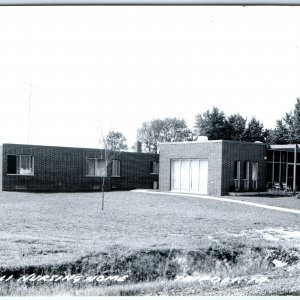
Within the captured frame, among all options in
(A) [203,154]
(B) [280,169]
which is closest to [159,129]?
(A) [203,154]

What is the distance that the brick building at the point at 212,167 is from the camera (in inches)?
719

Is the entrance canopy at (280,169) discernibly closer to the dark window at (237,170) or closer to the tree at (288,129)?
the dark window at (237,170)

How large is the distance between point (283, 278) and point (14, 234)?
413cm

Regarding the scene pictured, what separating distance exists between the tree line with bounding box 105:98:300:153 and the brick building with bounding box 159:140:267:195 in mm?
1197

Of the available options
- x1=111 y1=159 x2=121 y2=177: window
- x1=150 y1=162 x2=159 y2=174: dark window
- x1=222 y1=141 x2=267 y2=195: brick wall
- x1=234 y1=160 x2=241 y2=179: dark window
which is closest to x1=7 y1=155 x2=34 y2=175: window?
x1=111 y1=159 x2=121 y2=177: window

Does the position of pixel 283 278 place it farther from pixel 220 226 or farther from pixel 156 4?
pixel 156 4

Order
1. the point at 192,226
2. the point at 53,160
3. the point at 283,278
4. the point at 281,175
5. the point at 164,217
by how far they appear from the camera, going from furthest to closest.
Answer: the point at 281,175
the point at 53,160
the point at 164,217
the point at 192,226
the point at 283,278

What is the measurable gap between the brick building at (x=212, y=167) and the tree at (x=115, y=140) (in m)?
7.78

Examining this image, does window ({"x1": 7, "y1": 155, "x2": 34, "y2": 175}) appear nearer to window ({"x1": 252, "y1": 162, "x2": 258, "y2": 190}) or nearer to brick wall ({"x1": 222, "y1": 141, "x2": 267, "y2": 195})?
brick wall ({"x1": 222, "y1": 141, "x2": 267, "y2": 195})

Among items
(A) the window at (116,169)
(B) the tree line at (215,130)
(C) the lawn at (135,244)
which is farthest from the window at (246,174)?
(C) the lawn at (135,244)

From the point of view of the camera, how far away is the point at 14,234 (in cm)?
691

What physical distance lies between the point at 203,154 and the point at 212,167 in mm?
679

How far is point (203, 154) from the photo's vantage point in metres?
18.9

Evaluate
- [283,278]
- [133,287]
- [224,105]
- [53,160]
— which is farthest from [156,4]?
[53,160]
